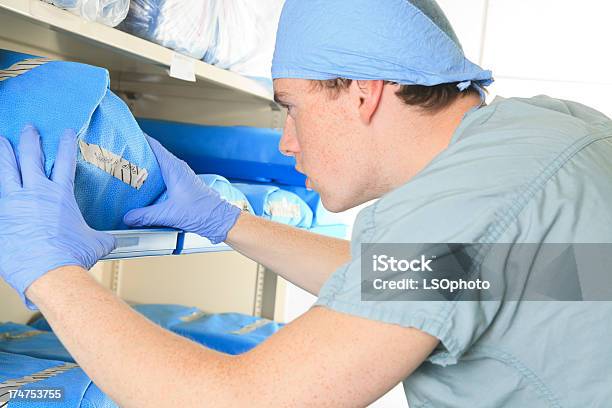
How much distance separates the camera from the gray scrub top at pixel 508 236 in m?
0.90

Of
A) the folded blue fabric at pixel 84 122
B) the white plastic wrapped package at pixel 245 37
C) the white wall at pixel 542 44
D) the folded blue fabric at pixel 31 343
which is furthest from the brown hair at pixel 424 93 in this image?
the white wall at pixel 542 44

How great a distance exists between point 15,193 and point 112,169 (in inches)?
8.4

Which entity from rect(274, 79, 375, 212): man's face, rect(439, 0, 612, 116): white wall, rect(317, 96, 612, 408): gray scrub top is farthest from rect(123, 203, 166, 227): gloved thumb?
rect(439, 0, 612, 116): white wall

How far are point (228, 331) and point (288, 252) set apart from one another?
746mm

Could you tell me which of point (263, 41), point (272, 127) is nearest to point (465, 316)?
point (263, 41)

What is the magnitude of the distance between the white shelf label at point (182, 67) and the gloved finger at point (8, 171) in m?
0.56

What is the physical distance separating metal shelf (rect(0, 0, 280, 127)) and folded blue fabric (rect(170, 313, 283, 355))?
2.32ft

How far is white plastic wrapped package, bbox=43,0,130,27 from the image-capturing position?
1222mm

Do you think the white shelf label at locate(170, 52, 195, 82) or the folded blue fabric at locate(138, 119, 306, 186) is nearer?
the white shelf label at locate(170, 52, 195, 82)

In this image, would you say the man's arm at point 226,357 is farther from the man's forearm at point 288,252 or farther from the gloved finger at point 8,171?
the man's forearm at point 288,252

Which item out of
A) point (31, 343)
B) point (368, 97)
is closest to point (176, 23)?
point (368, 97)

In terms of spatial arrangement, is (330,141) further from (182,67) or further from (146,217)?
(182,67)

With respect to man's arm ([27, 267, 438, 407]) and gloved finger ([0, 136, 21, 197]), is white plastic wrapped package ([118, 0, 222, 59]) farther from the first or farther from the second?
man's arm ([27, 267, 438, 407])

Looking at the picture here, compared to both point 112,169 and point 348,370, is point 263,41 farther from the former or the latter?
point 348,370
